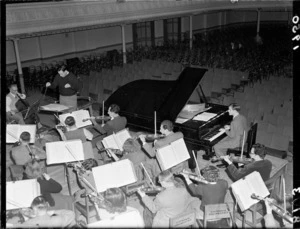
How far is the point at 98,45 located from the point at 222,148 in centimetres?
1628

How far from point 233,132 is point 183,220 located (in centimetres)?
330

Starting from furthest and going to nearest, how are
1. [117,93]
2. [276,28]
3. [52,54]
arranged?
[276,28] < [52,54] < [117,93]

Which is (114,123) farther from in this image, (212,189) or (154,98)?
(212,189)

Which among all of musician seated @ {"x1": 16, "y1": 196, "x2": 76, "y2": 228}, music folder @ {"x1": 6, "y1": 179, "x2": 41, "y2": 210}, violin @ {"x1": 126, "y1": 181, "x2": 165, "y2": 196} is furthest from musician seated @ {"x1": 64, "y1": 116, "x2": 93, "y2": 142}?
musician seated @ {"x1": 16, "y1": 196, "x2": 76, "y2": 228}

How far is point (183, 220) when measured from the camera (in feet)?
14.5

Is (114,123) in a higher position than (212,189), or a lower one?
higher

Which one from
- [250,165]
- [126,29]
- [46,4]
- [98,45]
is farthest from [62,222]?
[126,29]

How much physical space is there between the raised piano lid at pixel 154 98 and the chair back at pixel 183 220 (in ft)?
9.66

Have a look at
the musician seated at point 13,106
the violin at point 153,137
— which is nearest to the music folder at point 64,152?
the violin at point 153,137

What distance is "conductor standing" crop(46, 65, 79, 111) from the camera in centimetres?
927

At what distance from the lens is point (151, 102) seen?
324 inches

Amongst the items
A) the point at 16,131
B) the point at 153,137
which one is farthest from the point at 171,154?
the point at 16,131

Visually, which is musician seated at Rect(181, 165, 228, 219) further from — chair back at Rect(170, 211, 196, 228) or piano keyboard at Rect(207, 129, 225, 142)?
piano keyboard at Rect(207, 129, 225, 142)

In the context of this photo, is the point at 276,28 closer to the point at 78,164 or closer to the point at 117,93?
the point at 117,93
